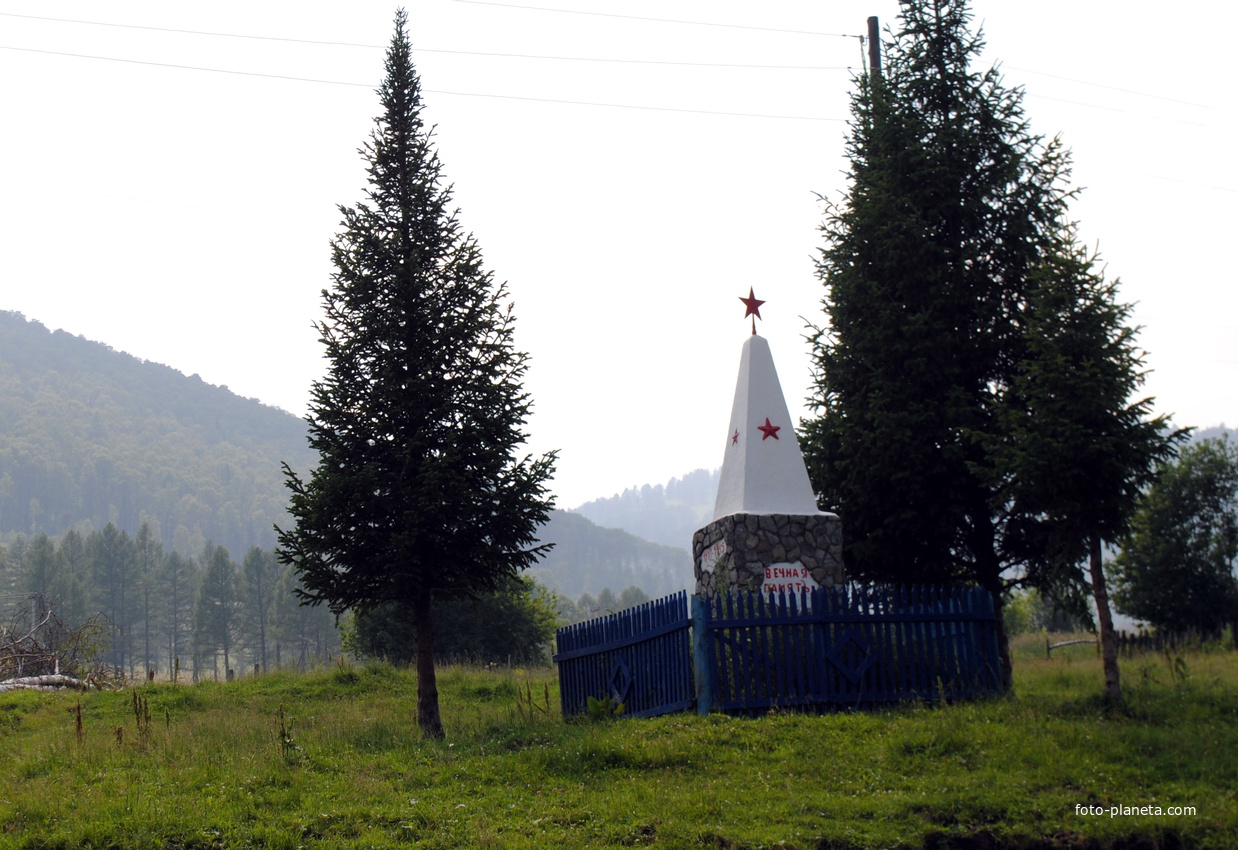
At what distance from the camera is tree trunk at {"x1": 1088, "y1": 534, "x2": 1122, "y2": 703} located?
12.0 m

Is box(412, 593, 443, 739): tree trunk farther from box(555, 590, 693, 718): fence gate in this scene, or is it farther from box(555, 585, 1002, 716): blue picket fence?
box(555, 585, 1002, 716): blue picket fence

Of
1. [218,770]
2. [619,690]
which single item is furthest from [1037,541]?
[218,770]

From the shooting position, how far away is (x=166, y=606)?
111000 millimetres

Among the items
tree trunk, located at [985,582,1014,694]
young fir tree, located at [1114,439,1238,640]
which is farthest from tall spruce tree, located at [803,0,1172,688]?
young fir tree, located at [1114,439,1238,640]

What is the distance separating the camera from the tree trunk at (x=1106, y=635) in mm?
12031

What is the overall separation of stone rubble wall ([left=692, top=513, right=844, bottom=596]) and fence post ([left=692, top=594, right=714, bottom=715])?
235 centimetres

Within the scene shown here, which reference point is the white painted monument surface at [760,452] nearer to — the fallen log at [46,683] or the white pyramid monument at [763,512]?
the white pyramid monument at [763,512]

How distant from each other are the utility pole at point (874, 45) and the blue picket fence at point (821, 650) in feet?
33.0

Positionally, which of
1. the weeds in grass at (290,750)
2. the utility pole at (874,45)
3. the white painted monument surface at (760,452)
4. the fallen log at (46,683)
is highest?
the utility pole at (874,45)

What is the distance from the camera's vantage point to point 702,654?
12500 millimetres

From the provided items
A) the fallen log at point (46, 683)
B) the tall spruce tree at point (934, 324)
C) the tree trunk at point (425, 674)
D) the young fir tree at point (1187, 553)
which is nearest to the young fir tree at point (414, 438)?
the tree trunk at point (425, 674)

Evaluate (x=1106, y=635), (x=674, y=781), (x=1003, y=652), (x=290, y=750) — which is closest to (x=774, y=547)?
(x=1003, y=652)

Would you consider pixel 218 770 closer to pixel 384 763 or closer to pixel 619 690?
pixel 384 763

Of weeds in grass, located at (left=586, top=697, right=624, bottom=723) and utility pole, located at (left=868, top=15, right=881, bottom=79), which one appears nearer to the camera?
weeds in grass, located at (left=586, top=697, right=624, bottom=723)
